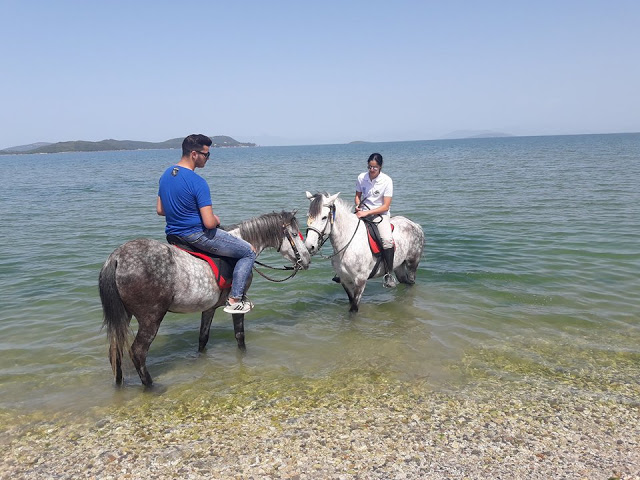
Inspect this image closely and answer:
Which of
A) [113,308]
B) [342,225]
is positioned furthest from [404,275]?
[113,308]

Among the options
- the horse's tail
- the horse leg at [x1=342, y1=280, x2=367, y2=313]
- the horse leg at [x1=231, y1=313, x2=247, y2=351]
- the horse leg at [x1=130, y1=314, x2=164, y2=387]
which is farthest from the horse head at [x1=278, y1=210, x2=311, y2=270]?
the horse's tail

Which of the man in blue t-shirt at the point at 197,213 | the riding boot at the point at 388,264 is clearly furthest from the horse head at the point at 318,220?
the riding boot at the point at 388,264

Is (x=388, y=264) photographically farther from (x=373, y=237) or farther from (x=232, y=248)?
(x=232, y=248)

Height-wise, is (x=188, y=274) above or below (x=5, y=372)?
above

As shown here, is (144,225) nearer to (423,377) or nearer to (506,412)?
(423,377)

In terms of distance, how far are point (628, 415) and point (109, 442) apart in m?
6.28

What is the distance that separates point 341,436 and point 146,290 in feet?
10.1

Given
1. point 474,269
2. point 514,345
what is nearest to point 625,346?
point 514,345

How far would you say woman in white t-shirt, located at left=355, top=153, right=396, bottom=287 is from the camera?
27.0 ft

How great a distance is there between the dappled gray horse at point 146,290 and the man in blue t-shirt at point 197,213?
31cm

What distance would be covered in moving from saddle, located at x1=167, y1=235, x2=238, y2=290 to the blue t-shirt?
0.25 m

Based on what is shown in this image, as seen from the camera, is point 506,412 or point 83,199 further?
point 83,199

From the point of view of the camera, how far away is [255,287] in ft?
35.9

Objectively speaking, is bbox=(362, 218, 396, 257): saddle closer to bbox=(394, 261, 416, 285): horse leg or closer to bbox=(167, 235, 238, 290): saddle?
bbox=(394, 261, 416, 285): horse leg
